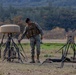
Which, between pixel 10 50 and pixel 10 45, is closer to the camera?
pixel 10 50

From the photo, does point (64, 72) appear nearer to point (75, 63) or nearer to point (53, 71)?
point (53, 71)

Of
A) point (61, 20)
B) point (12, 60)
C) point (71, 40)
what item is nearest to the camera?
point (71, 40)

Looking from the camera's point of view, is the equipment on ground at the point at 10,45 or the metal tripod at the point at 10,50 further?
the metal tripod at the point at 10,50

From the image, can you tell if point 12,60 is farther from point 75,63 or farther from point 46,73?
point 46,73

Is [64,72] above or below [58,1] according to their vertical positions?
above

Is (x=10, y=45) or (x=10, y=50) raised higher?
(x=10, y=45)

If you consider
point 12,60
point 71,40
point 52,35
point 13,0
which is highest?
point 71,40

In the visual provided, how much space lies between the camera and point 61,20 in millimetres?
85688

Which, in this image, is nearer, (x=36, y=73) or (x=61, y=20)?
(x=36, y=73)

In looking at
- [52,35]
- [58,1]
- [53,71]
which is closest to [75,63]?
[53,71]

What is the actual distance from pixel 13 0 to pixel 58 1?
797 inches

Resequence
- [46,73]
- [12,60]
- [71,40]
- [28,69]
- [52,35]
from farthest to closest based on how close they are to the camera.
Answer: [52,35], [12,60], [71,40], [28,69], [46,73]

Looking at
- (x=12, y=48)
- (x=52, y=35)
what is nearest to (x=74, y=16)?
(x=52, y=35)

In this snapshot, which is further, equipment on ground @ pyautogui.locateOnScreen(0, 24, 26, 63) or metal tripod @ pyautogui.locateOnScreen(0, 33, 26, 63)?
metal tripod @ pyautogui.locateOnScreen(0, 33, 26, 63)
